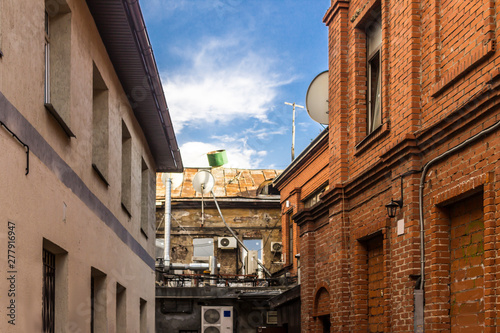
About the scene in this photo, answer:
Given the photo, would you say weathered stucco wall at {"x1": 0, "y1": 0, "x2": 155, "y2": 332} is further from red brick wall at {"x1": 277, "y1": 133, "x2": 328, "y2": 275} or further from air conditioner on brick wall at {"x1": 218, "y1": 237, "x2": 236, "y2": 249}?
air conditioner on brick wall at {"x1": 218, "y1": 237, "x2": 236, "y2": 249}

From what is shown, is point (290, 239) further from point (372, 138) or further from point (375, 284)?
point (372, 138)

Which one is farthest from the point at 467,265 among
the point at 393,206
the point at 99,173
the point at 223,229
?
the point at 223,229

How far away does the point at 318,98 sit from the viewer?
49.5 feet

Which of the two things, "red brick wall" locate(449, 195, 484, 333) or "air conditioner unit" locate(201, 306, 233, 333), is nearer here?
"red brick wall" locate(449, 195, 484, 333)

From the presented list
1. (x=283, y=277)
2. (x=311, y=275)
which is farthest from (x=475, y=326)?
(x=283, y=277)

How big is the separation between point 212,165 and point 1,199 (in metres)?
32.4

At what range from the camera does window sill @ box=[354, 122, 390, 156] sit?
11.6m

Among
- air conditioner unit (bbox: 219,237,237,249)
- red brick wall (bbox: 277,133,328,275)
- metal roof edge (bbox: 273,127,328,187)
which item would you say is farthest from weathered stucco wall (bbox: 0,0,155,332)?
air conditioner unit (bbox: 219,237,237,249)

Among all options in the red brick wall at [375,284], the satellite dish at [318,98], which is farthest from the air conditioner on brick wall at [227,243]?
the red brick wall at [375,284]

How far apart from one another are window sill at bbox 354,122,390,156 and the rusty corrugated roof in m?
23.1

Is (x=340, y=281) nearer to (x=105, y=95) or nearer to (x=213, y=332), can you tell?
(x=105, y=95)

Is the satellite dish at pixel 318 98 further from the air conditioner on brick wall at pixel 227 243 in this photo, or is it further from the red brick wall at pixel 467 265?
the air conditioner on brick wall at pixel 227 243

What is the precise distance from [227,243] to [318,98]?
19.9 m

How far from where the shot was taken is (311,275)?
15109 mm
